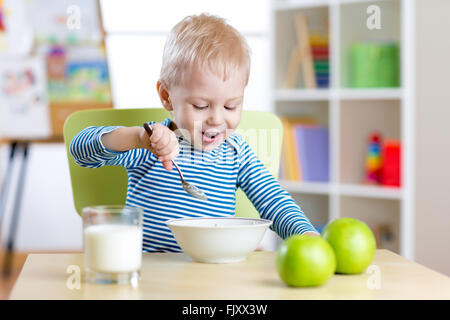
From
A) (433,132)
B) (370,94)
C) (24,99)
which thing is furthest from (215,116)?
(24,99)

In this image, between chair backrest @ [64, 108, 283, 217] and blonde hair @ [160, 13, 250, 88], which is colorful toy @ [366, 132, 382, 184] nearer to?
chair backrest @ [64, 108, 283, 217]

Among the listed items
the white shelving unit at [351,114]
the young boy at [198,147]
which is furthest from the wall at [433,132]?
the young boy at [198,147]

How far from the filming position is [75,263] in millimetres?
921

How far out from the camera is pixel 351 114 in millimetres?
2969

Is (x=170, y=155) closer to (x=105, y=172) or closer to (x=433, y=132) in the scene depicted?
(x=105, y=172)

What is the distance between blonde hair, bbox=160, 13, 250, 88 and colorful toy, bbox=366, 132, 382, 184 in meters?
1.75

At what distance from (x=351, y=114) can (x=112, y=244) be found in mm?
2334

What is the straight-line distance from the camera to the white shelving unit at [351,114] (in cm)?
267

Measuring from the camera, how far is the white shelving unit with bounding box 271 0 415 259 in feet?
8.76

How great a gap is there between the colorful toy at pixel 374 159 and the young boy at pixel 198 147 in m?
1.66
